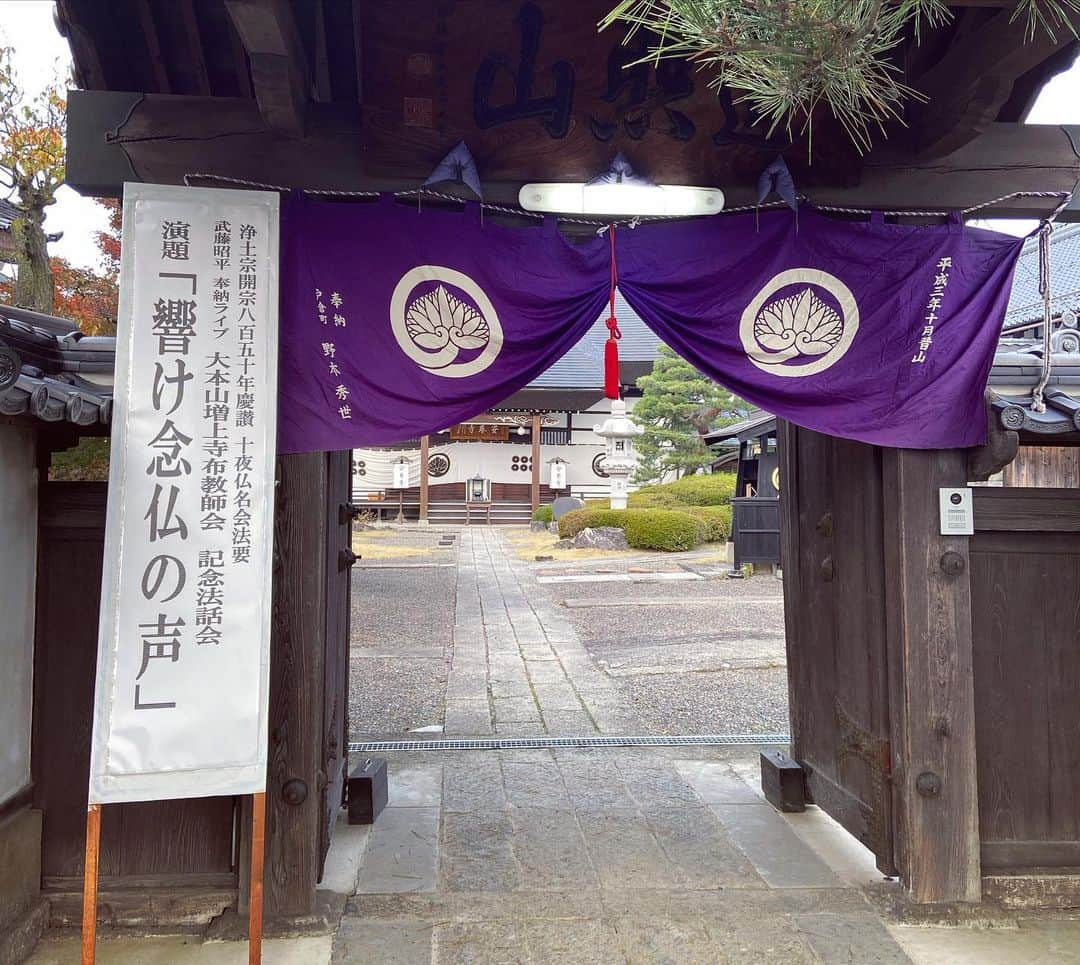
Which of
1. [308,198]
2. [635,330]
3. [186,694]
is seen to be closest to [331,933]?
[186,694]

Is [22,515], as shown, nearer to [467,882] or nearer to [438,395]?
[438,395]

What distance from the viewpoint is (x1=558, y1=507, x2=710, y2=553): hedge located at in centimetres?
1731

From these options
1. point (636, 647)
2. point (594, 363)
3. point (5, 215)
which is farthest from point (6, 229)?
Answer: point (594, 363)

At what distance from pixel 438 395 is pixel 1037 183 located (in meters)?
2.79

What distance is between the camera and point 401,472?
89.5 ft

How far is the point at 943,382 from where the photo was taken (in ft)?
10.3

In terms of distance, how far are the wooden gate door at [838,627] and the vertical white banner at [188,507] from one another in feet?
8.37

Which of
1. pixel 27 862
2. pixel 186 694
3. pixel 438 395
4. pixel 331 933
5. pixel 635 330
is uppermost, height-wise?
pixel 635 330

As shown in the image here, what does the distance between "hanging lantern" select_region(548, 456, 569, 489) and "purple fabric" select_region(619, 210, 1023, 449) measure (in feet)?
78.9

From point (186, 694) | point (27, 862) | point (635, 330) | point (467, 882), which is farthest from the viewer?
point (635, 330)

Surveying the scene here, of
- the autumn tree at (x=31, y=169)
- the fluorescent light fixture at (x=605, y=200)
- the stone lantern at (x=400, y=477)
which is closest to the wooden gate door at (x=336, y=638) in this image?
the fluorescent light fixture at (x=605, y=200)

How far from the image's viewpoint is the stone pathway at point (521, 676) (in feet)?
18.5

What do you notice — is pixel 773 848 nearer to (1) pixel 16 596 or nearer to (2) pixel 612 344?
(2) pixel 612 344

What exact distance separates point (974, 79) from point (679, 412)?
20252 mm
